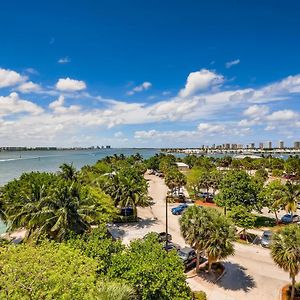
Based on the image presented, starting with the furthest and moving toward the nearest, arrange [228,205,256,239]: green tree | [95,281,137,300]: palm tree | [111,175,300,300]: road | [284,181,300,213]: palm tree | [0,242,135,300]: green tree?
[284,181,300,213]: palm tree, [228,205,256,239]: green tree, [111,175,300,300]: road, [0,242,135,300]: green tree, [95,281,137,300]: palm tree

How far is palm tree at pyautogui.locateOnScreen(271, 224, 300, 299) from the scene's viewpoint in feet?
67.6

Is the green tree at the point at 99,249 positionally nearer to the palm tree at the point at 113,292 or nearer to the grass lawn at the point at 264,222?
the palm tree at the point at 113,292

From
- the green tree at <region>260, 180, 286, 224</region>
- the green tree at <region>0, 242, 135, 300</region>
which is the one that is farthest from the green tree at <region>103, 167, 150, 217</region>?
the green tree at <region>0, 242, 135, 300</region>

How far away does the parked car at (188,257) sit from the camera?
27862 millimetres

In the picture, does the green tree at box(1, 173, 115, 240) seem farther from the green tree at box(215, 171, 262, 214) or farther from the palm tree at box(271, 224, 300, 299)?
the green tree at box(215, 171, 262, 214)

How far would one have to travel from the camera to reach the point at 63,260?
1725 centimetres

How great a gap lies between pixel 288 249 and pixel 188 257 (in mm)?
10303

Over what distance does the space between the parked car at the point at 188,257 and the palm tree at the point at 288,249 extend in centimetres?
889

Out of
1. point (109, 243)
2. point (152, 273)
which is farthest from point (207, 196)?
point (152, 273)

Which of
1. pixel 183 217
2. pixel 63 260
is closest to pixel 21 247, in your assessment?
pixel 63 260

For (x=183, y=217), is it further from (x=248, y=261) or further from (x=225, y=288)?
(x=248, y=261)

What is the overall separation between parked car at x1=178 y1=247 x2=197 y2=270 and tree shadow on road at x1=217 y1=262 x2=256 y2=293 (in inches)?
121

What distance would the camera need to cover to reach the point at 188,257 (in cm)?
2845

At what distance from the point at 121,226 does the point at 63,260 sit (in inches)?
979
